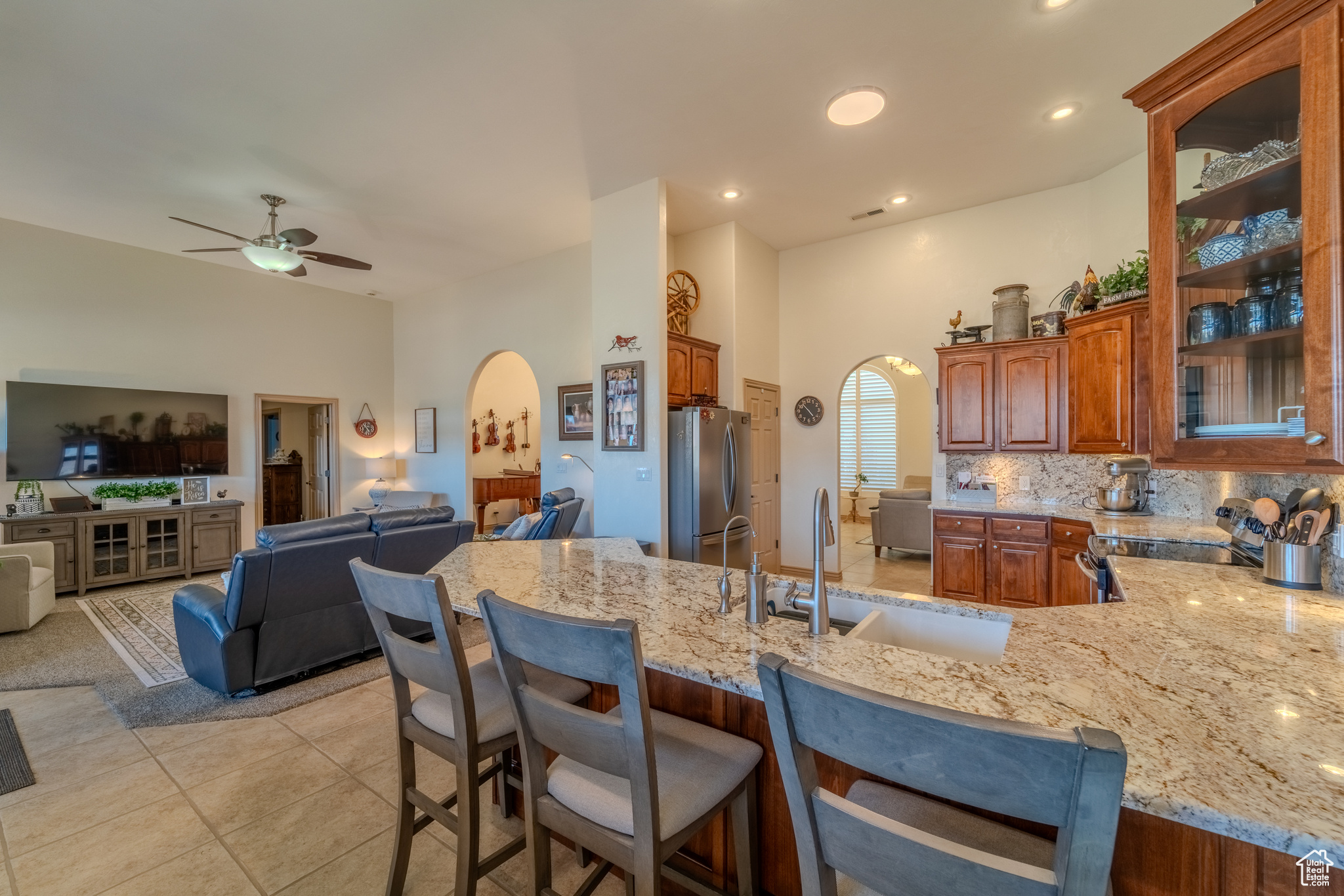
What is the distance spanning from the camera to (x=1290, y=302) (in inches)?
57.0

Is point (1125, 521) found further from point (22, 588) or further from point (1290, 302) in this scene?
point (22, 588)

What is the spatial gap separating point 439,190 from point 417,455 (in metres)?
4.07

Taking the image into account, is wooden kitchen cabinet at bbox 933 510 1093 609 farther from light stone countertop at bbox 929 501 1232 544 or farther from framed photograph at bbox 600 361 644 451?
framed photograph at bbox 600 361 644 451

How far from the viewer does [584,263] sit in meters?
5.82

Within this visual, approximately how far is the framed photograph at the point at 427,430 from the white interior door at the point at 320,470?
3.65 feet

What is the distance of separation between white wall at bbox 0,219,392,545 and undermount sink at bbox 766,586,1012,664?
7168 millimetres

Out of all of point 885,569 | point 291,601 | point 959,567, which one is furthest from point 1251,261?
point 885,569

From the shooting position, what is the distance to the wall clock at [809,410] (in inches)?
218

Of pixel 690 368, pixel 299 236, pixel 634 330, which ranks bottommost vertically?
pixel 690 368

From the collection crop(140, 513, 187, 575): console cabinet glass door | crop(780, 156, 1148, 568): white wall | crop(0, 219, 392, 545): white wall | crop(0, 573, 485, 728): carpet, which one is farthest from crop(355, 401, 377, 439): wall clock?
crop(780, 156, 1148, 568): white wall

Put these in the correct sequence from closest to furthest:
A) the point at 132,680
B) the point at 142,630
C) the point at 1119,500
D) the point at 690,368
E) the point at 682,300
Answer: the point at 132,680 → the point at 1119,500 → the point at 142,630 → the point at 690,368 → the point at 682,300

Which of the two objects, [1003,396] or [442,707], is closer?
[442,707]

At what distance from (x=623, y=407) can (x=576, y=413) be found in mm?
1504

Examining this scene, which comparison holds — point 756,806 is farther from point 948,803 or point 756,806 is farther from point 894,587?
point 894,587
